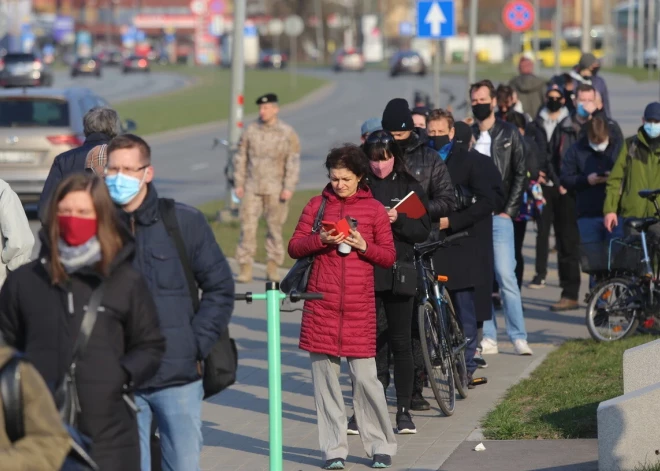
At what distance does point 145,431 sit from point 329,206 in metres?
2.43

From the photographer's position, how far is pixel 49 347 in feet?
16.0

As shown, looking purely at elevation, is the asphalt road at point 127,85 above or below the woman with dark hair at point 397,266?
below

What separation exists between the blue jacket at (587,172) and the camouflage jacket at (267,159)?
3275mm

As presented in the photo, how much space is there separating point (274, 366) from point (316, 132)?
33.4 meters

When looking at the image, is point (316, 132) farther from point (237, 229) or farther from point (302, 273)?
point (302, 273)

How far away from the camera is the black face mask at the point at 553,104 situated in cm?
1488

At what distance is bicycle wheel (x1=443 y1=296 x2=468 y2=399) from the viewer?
923 cm

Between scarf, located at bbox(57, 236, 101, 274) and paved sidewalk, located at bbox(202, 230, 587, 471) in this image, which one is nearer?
scarf, located at bbox(57, 236, 101, 274)

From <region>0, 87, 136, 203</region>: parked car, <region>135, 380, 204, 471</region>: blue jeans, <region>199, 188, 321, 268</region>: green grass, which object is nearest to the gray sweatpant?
<region>135, 380, 204, 471</region>: blue jeans

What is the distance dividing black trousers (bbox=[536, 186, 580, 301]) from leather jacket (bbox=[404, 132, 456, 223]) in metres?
4.05

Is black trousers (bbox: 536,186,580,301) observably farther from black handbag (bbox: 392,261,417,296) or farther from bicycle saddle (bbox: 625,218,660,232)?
black handbag (bbox: 392,261,417,296)

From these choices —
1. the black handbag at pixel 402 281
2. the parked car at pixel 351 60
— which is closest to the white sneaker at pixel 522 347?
the black handbag at pixel 402 281

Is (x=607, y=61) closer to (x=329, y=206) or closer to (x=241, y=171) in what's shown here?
(x=241, y=171)

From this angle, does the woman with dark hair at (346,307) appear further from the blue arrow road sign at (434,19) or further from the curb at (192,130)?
the curb at (192,130)
